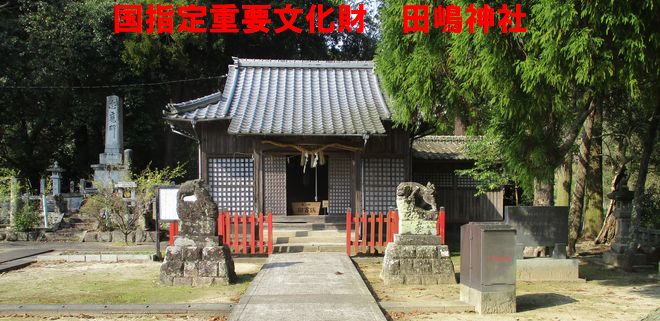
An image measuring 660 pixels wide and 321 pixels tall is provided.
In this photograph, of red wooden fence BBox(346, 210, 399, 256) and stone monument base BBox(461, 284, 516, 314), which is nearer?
stone monument base BBox(461, 284, 516, 314)

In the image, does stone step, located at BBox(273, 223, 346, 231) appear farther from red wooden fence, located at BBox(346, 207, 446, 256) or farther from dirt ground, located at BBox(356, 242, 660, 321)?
dirt ground, located at BBox(356, 242, 660, 321)

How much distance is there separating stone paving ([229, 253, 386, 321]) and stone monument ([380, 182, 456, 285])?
76 cm

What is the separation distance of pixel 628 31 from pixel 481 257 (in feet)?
11.8

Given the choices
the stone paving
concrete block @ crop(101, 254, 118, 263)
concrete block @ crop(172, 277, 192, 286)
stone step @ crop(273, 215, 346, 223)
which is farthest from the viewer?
stone step @ crop(273, 215, 346, 223)

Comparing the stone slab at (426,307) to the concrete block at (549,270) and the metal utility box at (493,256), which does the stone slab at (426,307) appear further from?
the concrete block at (549,270)

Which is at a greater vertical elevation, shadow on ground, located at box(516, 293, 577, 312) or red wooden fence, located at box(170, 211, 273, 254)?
red wooden fence, located at box(170, 211, 273, 254)

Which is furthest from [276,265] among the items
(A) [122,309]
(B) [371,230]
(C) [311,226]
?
(C) [311,226]

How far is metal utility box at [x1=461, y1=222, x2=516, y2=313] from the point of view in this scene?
24.2ft

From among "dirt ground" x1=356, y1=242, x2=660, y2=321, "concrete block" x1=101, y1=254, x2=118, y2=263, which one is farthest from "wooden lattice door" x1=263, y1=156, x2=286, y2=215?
"dirt ground" x1=356, y1=242, x2=660, y2=321

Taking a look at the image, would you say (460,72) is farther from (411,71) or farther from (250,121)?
(250,121)

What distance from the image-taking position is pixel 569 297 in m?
8.70

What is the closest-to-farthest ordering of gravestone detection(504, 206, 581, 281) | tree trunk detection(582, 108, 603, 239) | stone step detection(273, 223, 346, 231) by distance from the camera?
gravestone detection(504, 206, 581, 281)
stone step detection(273, 223, 346, 231)
tree trunk detection(582, 108, 603, 239)

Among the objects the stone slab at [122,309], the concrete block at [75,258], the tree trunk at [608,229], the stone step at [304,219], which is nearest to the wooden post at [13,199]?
the concrete block at [75,258]

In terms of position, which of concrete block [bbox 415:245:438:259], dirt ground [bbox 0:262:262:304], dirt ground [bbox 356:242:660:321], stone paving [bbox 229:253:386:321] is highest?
concrete block [bbox 415:245:438:259]
